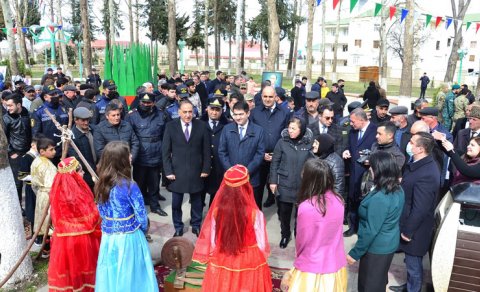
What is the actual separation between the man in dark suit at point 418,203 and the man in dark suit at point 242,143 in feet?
7.03

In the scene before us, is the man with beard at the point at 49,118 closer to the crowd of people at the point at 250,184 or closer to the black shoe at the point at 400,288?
the crowd of people at the point at 250,184

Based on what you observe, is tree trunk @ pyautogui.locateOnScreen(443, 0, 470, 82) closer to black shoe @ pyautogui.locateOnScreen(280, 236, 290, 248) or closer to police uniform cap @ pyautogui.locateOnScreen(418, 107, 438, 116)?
police uniform cap @ pyautogui.locateOnScreen(418, 107, 438, 116)

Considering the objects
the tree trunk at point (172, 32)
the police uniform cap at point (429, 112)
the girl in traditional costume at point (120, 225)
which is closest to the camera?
the girl in traditional costume at point (120, 225)

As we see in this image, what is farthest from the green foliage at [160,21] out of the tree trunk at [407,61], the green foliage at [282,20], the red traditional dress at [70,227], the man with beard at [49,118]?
the red traditional dress at [70,227]

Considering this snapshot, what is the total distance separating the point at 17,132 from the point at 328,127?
5.04m

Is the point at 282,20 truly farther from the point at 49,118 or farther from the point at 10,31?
the point at 49,118

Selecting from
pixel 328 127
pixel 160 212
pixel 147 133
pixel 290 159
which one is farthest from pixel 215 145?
pixel 328 127

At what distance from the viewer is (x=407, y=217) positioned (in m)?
3.99

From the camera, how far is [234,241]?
10.8 feet

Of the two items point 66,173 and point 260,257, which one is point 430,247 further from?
point 66,173

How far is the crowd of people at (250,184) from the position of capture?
10.7 ft

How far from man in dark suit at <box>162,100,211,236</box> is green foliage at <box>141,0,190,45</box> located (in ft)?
122

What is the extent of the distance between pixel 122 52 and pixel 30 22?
144ft

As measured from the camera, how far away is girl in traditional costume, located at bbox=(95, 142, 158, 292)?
3377mm
